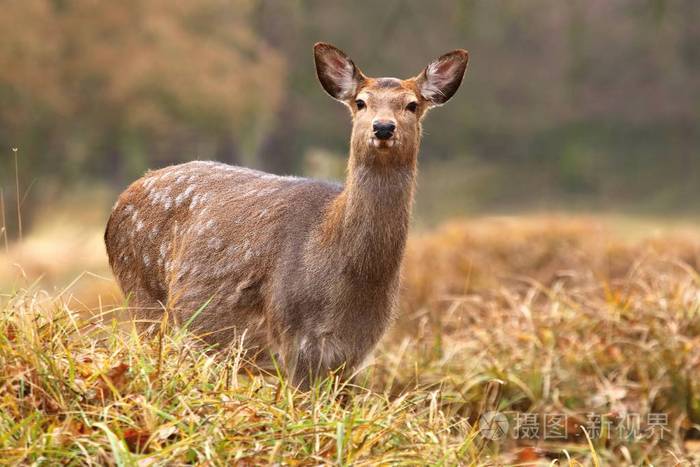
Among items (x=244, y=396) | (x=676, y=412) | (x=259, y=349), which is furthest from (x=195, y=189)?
(x=676, y=412)

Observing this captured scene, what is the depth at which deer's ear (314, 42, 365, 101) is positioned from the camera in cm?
606

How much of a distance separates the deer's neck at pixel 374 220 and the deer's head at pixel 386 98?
75mm

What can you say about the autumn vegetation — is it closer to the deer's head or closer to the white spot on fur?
the white spot on fur

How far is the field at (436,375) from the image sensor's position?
4180mm

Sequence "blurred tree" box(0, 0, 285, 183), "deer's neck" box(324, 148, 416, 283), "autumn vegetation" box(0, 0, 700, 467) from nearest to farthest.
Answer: "autumn vegetation" box(0, 0, 700, 467) → "deer's neck" box(324, 148, 416, 283) → "blurred tree" box(0, 0, 285, 183)

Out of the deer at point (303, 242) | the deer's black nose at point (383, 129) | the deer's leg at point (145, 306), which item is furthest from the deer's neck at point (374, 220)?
the deer's leg at point (145, 306)

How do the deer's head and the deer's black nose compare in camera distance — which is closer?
the deer's black nose

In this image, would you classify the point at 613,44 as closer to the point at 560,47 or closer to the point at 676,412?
the point at 560,47

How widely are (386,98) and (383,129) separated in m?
0.34

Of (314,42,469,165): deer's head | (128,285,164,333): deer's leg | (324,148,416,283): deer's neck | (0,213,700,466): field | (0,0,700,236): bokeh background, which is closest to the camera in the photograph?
(0,213,700,466): field

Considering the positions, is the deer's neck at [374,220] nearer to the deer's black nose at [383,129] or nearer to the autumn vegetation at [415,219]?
the deer's black nose at [383,129]

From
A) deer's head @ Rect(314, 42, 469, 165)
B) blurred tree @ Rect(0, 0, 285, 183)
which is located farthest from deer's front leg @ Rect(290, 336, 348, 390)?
blurred tree @ Rect(0, 0, 285, 183)

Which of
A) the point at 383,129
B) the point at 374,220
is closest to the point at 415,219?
the point at 374,220

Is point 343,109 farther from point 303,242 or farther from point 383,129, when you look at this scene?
point 383,129
